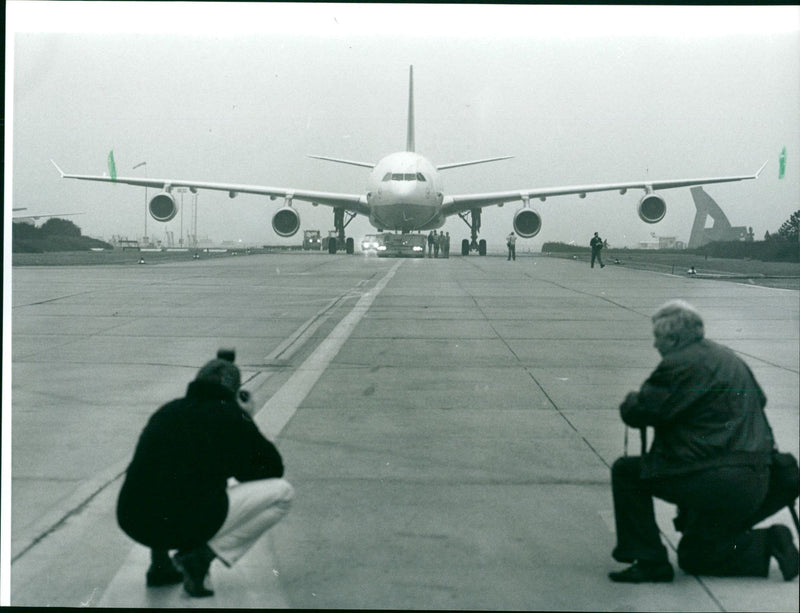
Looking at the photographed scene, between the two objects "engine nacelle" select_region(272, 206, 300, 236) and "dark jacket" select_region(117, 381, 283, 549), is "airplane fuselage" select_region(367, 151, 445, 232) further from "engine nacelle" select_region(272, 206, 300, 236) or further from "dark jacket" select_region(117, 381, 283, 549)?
"dark jacket" select_region(117, 381, 283, 549)

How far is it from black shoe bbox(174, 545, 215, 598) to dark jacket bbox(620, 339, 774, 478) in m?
1.85

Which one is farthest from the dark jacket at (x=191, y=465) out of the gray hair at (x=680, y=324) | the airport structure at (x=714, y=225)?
the airport structure at (x=714, y=225)

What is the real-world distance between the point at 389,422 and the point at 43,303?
10314mm

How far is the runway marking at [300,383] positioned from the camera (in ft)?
24.1

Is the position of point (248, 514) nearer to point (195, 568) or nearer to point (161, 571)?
point (195, 568)

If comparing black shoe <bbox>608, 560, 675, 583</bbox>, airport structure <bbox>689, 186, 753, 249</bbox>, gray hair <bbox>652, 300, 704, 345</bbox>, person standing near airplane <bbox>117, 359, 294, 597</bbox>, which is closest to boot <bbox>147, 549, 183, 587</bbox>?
person standing near airplane <bbox>117, 359, 294, 597</bbox>

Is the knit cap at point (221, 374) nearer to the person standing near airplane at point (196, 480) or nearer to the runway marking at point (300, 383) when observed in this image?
A: the person standing near airplane at point (196, 480)

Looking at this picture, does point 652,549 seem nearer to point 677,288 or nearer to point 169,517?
point 169,517

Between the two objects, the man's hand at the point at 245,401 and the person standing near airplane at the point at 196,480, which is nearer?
the person standing near airplane at the point at 196,480

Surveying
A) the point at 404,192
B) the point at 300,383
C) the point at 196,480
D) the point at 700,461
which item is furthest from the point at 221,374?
the point at 404,192

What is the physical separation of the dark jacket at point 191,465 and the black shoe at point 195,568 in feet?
0.14

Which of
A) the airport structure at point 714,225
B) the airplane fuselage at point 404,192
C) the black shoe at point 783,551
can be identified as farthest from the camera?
the airplane fuselage at point 404,192

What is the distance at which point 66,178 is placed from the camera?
7.00 m

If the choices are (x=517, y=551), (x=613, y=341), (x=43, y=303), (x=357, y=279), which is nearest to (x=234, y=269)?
(x=357, y=279)
